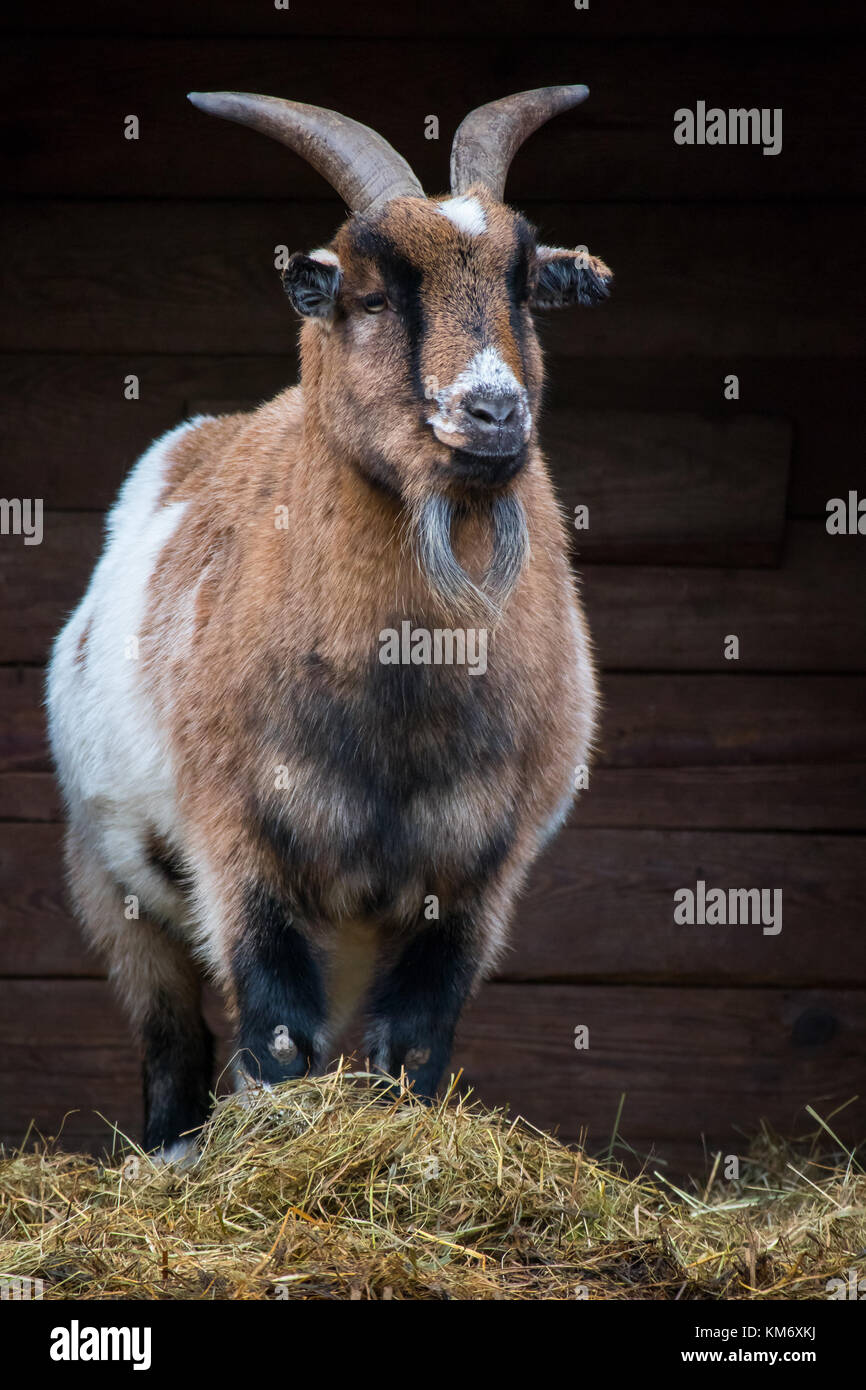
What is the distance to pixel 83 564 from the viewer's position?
5.34 m

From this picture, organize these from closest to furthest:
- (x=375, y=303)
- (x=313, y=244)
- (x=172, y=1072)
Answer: (x=375, y=303), (x=172, y=1072), (x=313, y=244)

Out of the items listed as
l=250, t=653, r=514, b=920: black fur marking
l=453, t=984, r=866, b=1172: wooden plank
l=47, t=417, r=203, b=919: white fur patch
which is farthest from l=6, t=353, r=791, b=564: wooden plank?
l=250, t=653, r=514, b=920: black fur marking

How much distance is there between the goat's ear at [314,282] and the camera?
3.30 metres

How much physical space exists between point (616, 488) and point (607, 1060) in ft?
5.65

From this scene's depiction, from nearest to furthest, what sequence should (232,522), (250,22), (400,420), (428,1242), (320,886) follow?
1. (428,1242)
2. (400,420)
3. (320,886)
4. (232,522)
5. (250,22)

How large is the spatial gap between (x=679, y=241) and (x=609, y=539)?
89 cm

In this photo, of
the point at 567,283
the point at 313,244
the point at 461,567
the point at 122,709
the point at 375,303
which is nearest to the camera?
the point at 375,303

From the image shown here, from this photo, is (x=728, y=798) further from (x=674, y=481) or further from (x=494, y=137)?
(x=494, y=137)

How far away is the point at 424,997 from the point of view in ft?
12.4

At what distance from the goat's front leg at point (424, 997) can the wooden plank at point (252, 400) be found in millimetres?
1918

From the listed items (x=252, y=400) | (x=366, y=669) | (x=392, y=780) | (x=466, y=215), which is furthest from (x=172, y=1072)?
(x=466, y=215)

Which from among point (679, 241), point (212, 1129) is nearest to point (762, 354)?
point (679, 241)

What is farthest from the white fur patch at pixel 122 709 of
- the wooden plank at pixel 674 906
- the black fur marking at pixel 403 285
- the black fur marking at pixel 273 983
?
the wooden plank at pixel 674 906

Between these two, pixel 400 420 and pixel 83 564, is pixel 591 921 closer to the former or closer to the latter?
pixel 83 564
